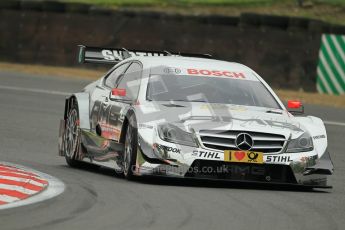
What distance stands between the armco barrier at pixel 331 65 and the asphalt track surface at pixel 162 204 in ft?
34.6

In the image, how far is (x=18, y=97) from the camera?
2181cm

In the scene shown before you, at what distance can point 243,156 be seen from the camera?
420 inches

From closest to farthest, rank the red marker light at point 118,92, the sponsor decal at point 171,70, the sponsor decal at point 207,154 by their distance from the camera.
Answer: the sponsor decal at point 207,154
the red marker light at point 118,92
the sponsor decal at point 171,70

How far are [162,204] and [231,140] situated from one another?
69.9 inches

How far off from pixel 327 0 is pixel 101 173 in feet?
74.4

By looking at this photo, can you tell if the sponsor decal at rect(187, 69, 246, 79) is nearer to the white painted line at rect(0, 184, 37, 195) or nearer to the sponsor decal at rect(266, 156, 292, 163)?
the sponsor decal at rect(266, 156, 292, 163)

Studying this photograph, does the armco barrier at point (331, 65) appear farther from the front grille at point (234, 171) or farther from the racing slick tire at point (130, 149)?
the front grille at point (234, 171)

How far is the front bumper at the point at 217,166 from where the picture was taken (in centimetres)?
1062

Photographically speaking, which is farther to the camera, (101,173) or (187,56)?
(187,56)

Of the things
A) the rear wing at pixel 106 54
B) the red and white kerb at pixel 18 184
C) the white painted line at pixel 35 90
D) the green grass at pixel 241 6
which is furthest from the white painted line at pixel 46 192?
the green grass at pixel 241 6

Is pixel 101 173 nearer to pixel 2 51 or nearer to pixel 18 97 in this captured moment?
pixel 18 97

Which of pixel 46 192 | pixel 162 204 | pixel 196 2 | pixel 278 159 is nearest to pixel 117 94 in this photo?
pixel 278 159

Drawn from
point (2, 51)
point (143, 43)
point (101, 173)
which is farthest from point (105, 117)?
point (2, 51)

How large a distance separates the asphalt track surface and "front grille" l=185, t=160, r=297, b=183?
0.37 feet
